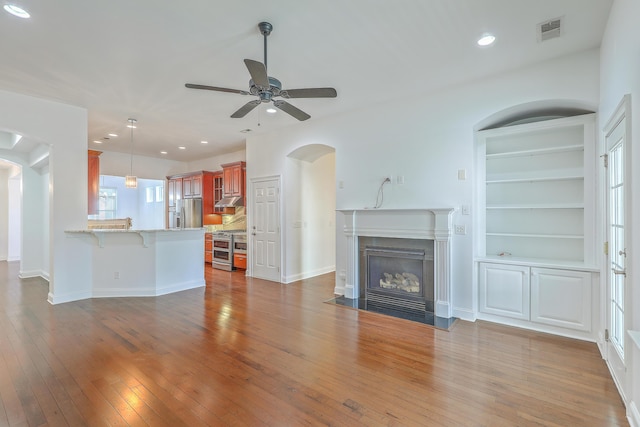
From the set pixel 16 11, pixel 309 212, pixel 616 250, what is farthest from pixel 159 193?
pixel 616 250

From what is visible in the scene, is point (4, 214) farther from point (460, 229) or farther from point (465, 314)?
point (465, 314)

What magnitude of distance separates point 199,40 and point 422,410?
372 cm

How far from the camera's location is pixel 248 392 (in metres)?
2.30

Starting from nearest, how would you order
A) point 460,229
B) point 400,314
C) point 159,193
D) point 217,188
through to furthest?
point 460,229
point 400,314
point 217,188
point 159,193

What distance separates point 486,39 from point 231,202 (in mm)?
6015

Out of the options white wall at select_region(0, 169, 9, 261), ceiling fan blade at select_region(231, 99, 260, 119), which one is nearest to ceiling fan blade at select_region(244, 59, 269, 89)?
ceiling fan blade at select_region(231, 99, 260, 119)

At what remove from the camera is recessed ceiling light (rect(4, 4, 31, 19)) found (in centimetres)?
247

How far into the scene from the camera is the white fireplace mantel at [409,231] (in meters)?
3.90

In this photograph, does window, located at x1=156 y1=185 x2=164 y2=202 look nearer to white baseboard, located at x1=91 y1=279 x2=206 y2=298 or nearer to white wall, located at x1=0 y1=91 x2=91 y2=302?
white wall, located at x1=0 y1=91 x2=91 y2=302

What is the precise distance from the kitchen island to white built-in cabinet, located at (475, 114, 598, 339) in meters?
4.89

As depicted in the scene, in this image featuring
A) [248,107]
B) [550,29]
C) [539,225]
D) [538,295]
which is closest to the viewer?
[550,29]

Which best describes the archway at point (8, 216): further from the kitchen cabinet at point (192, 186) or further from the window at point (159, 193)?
the kitchen cabinet at point (192, 186)

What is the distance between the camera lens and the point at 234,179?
7508mm

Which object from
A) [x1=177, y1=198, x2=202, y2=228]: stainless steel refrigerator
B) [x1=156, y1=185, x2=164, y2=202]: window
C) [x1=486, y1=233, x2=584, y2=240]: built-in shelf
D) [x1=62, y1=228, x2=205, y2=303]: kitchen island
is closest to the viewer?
[x1=486, y1=233, x2=584, y2=240]: built-in shelf
